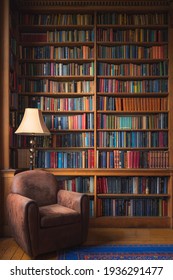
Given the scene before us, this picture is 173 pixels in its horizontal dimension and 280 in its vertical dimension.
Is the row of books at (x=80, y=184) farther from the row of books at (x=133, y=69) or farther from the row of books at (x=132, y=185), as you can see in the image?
the row of books at (x=133, y=69)

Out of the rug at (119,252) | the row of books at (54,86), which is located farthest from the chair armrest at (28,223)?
the row of books at (54,86)

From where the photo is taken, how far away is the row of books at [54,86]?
3775 millimetres

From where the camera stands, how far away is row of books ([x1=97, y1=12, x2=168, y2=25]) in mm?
3768

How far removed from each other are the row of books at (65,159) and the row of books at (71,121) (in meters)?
0.37

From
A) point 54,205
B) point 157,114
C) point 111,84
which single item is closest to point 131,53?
point 111,84

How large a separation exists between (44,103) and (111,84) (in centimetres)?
100

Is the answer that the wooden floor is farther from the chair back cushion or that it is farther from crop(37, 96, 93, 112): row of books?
crop(37, 96, 93, 112): row of books

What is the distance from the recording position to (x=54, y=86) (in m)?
3.79

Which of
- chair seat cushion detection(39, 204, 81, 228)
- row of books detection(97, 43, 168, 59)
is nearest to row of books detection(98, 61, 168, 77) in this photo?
row of books detection(97, 43, 168, 59)

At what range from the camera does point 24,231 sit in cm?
248

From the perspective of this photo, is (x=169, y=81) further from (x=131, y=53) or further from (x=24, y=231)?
(x=24, y=231)

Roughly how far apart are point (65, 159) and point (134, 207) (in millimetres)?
1183

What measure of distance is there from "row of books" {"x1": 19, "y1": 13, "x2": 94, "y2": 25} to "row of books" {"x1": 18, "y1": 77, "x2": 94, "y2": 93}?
84 cm

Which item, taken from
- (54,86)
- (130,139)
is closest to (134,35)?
(54,86)
